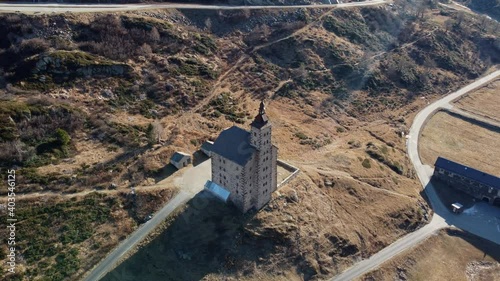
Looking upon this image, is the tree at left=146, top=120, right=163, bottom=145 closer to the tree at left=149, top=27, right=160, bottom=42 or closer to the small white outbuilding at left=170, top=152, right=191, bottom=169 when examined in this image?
the small white outbuilding at left=170, top=152, right=191, bottom=169

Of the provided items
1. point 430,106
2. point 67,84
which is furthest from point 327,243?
point 430,106

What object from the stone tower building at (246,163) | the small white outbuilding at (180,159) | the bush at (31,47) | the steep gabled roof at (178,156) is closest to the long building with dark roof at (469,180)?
the stone tower building at (246,163)

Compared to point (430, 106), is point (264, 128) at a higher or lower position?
higher

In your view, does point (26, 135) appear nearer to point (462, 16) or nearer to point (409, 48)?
point (409, 48)

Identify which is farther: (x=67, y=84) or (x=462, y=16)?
(x=462, y=16)

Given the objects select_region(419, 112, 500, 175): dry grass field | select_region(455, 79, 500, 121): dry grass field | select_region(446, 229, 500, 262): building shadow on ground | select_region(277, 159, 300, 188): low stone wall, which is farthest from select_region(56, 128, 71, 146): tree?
select_region(455, 79, 500, 121): dry grass field
